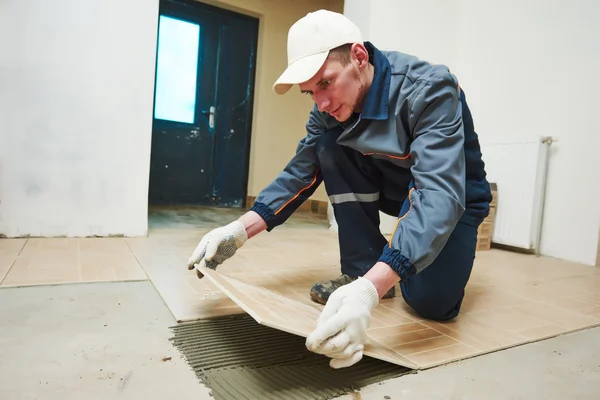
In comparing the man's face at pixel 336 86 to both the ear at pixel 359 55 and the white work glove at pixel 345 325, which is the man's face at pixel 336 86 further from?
the white work glove at pixel 345 325

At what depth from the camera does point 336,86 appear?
108 cm

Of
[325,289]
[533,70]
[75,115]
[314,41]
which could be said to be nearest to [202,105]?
[75,115]

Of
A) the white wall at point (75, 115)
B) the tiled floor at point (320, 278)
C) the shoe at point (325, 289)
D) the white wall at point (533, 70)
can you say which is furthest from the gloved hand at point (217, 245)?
the white wall at point (533, 70)

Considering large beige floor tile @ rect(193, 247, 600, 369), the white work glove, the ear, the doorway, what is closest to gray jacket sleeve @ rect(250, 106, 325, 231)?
large beige floor tile @ rect(193, 247, 600, 369)

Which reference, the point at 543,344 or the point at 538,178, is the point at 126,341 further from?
the point at 538,178

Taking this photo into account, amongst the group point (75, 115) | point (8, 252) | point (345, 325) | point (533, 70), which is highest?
point (533, 70)

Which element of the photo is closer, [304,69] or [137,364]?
[137,364]

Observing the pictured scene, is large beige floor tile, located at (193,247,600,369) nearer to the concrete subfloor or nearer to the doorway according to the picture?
the concrete subfloor

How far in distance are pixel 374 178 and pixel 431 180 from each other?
452mm

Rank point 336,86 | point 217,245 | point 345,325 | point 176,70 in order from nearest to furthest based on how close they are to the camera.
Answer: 1. point 345,325
2. point 336,86
3. point 217,245
4. point 176,70

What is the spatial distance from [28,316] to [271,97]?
344cm

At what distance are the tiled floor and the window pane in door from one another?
5.45 ft

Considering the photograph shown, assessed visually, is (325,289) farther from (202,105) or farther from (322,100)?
(202,105)

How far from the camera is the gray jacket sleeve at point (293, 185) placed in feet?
4.45
